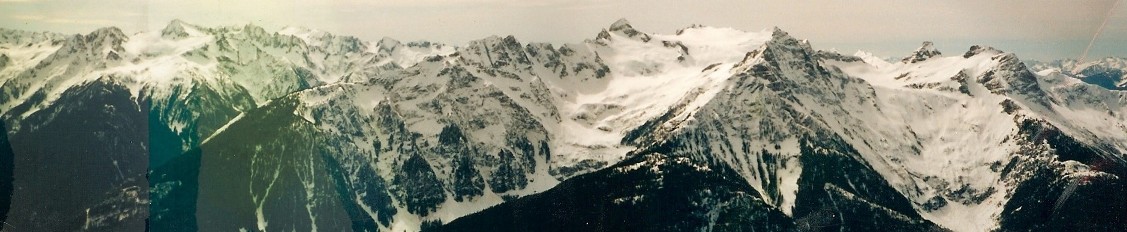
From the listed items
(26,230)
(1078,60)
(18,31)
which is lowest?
(26,230)

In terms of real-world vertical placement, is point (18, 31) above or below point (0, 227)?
above

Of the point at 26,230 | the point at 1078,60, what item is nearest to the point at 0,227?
the point at 26,230

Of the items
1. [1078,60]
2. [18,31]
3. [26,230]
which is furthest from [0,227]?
[1078,60]

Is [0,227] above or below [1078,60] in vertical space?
below

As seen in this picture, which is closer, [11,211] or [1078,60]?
[1078,60]

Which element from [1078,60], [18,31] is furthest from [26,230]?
[1078,60]

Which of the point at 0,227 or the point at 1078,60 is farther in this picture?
the point at 0,227

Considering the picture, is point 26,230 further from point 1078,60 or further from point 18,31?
point 1078,60

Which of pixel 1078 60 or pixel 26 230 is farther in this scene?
pixel 26 230
